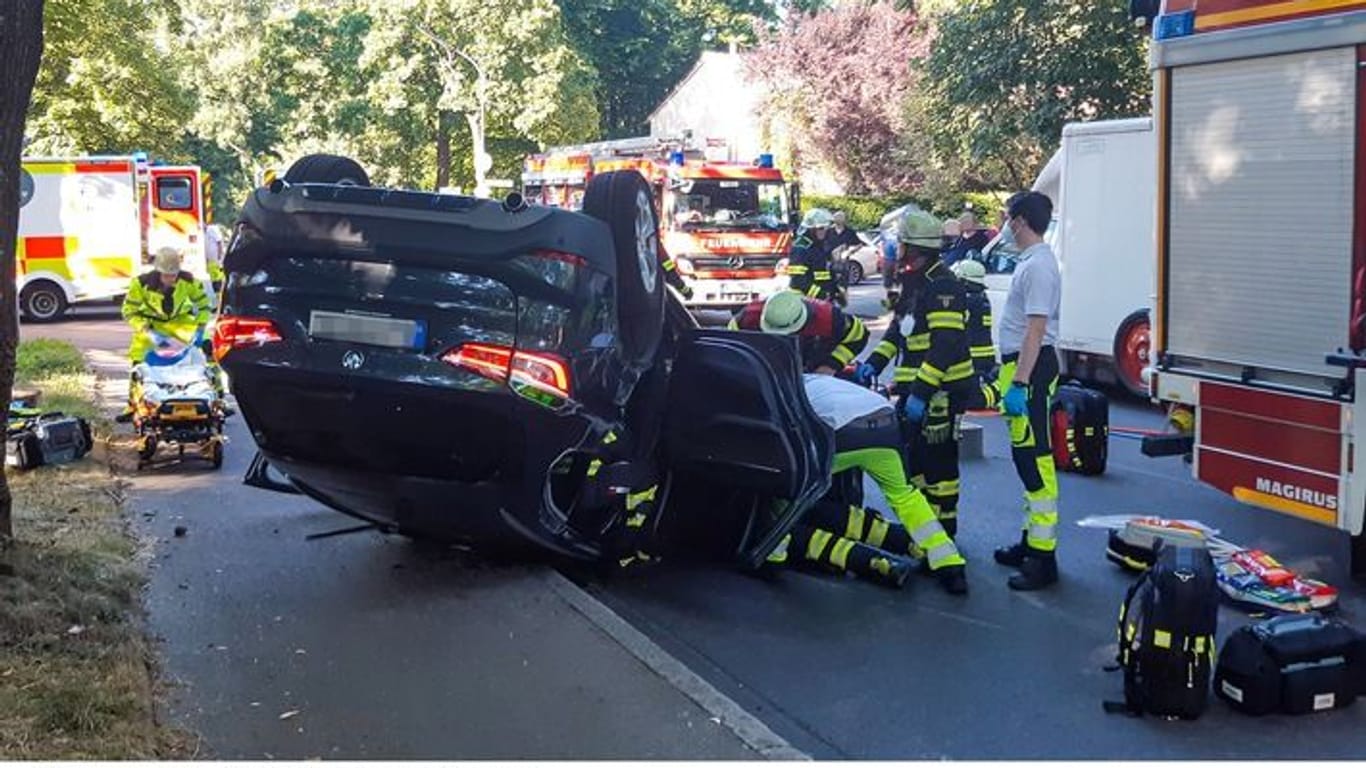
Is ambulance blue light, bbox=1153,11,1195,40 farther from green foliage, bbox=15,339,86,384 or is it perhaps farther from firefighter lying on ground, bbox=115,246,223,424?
green foliage, bbox=15,339,86,384

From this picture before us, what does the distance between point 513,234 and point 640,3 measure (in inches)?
1957

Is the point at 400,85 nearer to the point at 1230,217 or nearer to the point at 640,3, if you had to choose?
the point at 640,3

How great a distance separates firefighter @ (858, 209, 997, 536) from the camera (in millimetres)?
6734

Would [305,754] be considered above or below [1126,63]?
below

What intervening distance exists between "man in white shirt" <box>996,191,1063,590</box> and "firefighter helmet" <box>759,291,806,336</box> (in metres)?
1.12

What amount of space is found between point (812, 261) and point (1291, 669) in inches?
321

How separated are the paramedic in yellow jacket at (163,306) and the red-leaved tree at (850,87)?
2807 centimetres

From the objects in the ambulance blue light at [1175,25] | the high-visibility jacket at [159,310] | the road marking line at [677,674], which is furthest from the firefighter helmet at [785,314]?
the high-visibility jacket at [159,310]

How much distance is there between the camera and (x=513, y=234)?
537 cm

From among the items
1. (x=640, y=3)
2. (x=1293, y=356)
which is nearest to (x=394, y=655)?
(x=1293, y=356)

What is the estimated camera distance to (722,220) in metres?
21.3

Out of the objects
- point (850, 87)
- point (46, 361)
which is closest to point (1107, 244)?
point (46, 361)

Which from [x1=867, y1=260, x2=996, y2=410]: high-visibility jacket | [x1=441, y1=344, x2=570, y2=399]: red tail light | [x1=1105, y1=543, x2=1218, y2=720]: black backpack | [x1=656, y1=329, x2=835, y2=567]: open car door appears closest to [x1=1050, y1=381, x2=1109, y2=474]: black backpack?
[x1=867, y1=260, x2=996, y2=410]: high-visibility jacket

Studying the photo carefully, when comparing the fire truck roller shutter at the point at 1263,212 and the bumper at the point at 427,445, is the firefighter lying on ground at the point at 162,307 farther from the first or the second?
the fire truck roller shutter at the point at 1263,212
